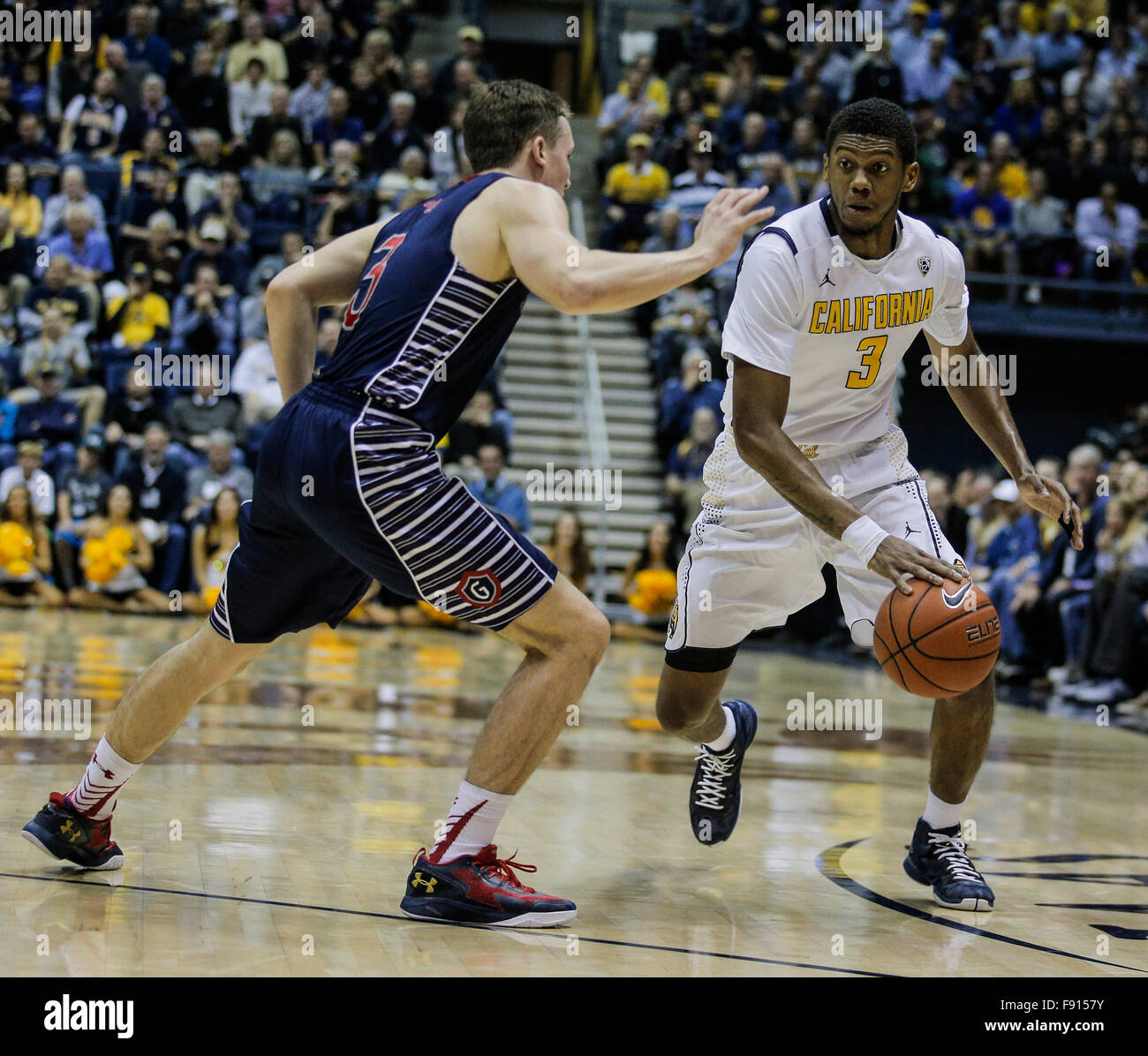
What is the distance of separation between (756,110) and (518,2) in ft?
17.7

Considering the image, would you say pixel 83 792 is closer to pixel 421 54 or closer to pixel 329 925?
pixel 329 925

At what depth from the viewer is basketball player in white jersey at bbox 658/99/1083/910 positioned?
13.9ft

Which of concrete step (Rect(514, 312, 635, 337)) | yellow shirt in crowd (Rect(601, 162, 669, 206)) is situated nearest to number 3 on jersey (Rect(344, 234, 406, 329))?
yellow shirt in crowd (Rect(601, 162, 669, 206))

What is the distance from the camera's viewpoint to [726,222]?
11.6 ft

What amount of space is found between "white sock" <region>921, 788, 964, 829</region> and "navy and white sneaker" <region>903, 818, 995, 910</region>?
0.5 inches

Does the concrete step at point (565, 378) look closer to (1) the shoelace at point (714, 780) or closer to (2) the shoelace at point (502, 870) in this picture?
(1) the shoelace at point (714, 780)

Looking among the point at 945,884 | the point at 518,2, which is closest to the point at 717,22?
the point at 518,2

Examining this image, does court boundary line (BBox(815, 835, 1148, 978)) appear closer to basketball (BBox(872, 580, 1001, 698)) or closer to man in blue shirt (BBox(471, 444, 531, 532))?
basketball (BBox(872, 580, 1001, 698))

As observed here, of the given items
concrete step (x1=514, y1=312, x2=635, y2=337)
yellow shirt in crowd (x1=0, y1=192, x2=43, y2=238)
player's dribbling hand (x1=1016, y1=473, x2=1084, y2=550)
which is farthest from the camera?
concrete step (x1=514, y1=312, x2=635, y2=337)

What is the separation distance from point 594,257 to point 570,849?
6.64 feet

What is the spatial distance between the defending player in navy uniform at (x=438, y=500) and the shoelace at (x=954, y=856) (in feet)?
3.98

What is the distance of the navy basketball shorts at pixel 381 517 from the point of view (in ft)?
12.0

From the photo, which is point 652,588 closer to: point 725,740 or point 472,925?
point 725,740

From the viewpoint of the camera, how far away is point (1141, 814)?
5.98 meters
